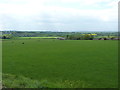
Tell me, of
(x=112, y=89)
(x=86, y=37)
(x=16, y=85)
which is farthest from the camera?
(x=86, y=37)

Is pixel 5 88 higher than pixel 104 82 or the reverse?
higher

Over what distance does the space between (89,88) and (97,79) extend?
1744 mm

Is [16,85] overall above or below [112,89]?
above

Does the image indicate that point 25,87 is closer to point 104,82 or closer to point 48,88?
point 48,88

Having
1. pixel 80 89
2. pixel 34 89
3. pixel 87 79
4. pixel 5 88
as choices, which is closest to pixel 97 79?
pixel 87 79

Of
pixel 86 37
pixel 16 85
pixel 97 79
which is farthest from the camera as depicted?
pixel 86 37

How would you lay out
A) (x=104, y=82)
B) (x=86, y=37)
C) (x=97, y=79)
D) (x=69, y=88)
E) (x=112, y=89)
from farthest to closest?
(x=86, y=37)
(x=97, y=79)
(x=104, y=82)
(x=112, y=89)
(x=69, y=88)

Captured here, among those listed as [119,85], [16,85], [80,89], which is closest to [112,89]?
[119,85]

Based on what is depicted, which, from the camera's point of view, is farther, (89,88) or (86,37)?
(86,37)

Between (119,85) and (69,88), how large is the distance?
6.53 ft

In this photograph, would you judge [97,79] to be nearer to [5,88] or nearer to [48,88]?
[48,88]

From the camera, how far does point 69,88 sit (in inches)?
227

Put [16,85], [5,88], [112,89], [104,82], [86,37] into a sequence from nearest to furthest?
1. [5,88]
2. [16,85]
3. [112,89]
4. [104,82]
5. [86,37]

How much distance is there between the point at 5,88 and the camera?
496 centimetres
